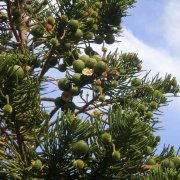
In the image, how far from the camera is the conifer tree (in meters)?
4.30

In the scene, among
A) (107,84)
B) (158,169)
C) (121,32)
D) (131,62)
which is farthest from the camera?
(121,32)

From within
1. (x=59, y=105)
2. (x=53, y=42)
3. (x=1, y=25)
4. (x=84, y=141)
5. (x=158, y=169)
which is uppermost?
(x=1, y=25)

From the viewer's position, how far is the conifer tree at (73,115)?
4297 millimetres

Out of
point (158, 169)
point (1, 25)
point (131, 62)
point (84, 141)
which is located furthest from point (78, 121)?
point (1, 25)

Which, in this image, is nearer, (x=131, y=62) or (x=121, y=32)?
(x=131, y=62)

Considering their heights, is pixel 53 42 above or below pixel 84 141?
above

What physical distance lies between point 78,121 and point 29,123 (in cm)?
75

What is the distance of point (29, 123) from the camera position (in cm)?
473

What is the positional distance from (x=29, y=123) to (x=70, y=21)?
115 cm

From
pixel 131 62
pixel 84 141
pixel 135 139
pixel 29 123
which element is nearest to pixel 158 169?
pixel 135 139

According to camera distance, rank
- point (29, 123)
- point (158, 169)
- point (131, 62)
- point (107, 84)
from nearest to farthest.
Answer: point (158, 169) < point (29, 123) < point (107, 84) < point (131, 62)

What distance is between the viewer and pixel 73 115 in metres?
4.25

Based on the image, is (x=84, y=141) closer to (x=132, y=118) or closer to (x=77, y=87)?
(x=132, y=118)

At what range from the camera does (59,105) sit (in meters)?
5.20
